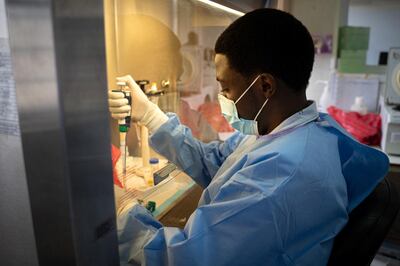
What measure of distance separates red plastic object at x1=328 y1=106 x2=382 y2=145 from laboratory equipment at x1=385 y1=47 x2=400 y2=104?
7.0 inches

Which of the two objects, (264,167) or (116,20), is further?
(116,20)

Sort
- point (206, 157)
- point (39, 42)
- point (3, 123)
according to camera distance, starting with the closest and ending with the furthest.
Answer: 1. point (39, 42)
2. point (3, 123)
3. point (206, 157)

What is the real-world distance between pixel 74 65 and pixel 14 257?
40 cm

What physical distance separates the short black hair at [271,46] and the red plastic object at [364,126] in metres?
1.78

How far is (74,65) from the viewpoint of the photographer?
0.44m

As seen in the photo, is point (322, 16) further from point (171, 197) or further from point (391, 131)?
point (171, 197)

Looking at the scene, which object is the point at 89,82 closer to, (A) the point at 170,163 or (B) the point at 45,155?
(B) the point at 45,155

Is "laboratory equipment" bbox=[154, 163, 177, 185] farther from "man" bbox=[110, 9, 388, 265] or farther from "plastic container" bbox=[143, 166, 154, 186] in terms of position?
"man" bbox=[110, 9, 388, 265]

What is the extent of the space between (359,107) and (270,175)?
7.17 feet

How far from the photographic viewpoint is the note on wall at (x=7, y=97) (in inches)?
19.3

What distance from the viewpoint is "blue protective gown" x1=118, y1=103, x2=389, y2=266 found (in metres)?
0.64

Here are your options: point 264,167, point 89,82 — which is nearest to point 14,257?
point 89,82

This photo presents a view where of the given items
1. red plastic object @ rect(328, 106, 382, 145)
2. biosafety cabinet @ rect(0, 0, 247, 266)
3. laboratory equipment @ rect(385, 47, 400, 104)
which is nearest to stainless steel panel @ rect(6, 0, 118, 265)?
biosafety cabinet @ rect(0, 0, 247, 266)

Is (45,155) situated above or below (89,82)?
below
